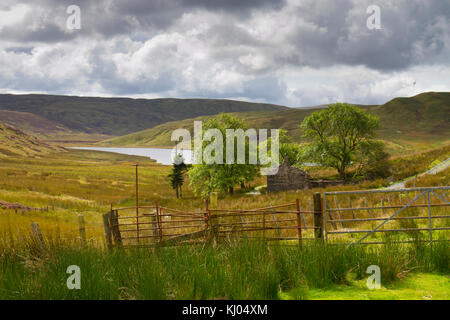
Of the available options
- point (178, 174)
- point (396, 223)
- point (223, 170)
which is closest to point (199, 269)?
point (396, 223)

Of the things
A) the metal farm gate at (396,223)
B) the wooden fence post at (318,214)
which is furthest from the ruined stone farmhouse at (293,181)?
the wooden fence post at (318,214)

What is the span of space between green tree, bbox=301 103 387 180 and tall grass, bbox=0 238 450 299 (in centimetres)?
4120

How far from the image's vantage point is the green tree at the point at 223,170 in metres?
47.1

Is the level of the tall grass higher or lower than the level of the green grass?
higher

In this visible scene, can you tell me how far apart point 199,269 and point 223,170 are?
4088 centimetres

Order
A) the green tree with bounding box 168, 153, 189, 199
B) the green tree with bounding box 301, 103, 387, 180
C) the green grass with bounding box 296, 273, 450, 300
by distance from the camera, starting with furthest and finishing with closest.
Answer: the green tree with bounding box 168, 153, 189, 199, the green tree with bounding box 301, 103, 387, 180, the green grass with bounding box 296, 273, 450, 300

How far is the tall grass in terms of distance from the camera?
620 centimetres

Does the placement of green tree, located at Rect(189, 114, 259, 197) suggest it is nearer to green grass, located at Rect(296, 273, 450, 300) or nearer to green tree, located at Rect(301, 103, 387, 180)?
green tree, located at Rect(301, 103, 387, 180)

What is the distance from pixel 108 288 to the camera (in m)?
6.37

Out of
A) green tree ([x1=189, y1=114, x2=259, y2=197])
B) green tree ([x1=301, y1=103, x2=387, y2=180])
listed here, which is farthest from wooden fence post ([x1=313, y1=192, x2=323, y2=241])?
green tree ([x1=301, y1=103, x2=387, y2=180])

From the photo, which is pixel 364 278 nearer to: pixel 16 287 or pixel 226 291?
pixel 226 291

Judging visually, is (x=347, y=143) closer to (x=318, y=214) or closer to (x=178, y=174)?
(x=178, y=174)

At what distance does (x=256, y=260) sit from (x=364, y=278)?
245 cm
